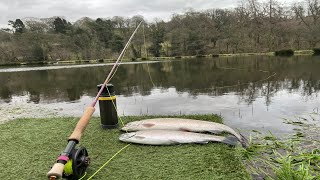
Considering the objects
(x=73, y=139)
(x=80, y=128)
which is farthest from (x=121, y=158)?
(x=73, y=139)

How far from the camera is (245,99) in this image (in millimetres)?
11281

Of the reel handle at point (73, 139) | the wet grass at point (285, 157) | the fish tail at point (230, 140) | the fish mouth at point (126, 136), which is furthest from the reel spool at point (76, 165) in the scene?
the wet grass at point (285, 157)

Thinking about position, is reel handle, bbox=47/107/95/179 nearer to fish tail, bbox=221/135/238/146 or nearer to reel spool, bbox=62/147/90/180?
reel spool, bbox=62/147/90/180

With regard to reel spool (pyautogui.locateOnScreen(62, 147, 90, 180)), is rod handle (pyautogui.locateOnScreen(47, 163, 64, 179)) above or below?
above

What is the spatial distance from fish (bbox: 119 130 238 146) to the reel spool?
138cm

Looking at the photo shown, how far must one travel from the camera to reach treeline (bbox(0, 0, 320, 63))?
6116 cm

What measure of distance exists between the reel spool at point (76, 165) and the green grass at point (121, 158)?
0.27 metres

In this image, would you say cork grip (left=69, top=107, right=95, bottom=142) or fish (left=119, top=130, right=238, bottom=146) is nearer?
cork grip (left=69, top=107, right=95, bottom=142)

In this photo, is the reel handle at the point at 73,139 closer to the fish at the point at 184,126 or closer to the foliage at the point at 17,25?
the fish at the point at 184,126

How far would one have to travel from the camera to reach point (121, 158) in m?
4.82

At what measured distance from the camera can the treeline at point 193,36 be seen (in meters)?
61.2

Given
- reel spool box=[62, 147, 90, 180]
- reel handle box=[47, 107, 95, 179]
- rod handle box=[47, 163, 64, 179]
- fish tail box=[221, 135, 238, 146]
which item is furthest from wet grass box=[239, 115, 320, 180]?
rod handle box=[47, 163, 64, 179]

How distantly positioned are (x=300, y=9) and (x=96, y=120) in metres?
71.4

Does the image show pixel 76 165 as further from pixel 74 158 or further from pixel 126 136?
pixel 126 136
